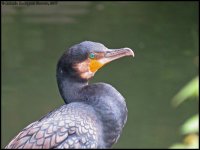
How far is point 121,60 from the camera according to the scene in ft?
50.9

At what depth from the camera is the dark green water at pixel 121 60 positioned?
12234 millimetres

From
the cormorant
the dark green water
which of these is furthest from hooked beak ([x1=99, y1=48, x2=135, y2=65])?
the dark green water

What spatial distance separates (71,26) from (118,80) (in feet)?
15.0

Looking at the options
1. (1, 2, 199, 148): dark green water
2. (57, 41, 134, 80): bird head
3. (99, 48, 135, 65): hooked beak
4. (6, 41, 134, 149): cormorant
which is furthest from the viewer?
(1, 2, 199, 148): dark green water

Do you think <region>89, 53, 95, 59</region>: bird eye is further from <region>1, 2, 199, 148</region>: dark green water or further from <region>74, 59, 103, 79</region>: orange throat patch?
<region>1, 2, 199, 148</region>: dark green water

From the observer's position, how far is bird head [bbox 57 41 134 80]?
310 centimetres

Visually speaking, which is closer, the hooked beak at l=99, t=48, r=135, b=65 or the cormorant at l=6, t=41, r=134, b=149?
the cormorant at l=6, t=41, r=134, b=149

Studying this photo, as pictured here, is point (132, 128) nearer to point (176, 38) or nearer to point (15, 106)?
point (15, 106)

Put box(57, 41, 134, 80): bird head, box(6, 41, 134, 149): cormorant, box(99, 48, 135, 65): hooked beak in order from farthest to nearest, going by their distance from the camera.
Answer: box(99, 48, 135, 65): hooked beak → box(57, 41, 134, 80): bird head → box(6, 41, 134, 149): cormorant

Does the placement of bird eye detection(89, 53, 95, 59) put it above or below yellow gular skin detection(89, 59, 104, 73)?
above

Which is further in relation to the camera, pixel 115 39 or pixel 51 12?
pixel 51 12

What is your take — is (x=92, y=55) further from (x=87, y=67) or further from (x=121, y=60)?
(x=121, y=60)

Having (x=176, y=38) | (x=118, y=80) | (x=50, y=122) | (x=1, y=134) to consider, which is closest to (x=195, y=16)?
(x=176, y=38)

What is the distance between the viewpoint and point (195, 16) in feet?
63.1
